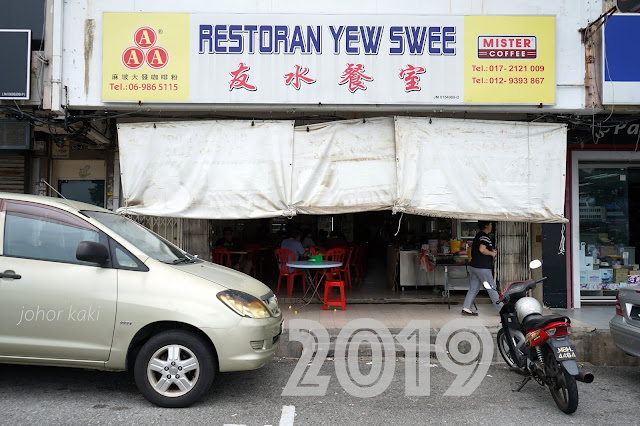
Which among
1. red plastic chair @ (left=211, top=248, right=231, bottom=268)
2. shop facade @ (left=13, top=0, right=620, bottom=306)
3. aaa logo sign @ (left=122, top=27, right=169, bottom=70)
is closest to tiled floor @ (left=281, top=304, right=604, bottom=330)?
shop facade @ (left=13, top=0, right=620, bottom=306)

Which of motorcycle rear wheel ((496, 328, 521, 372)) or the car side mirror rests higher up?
the car side mirror

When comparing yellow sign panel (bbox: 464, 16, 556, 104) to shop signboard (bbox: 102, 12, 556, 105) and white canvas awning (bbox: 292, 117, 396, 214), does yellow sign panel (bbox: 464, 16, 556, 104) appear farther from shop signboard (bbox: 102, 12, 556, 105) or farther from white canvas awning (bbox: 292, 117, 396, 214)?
white canvas awning (bbox: 292, 117, 396, 214)

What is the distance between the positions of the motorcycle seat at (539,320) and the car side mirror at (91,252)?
4182mm

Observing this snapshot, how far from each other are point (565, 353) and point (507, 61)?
450 cm

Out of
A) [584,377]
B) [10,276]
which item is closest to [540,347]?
[584,377]

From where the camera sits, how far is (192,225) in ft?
27.5

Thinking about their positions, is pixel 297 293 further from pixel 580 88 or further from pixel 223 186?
pixel 580 88

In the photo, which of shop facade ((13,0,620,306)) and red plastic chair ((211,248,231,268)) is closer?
shop facade ((13,0,620,306))

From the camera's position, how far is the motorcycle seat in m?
4.52

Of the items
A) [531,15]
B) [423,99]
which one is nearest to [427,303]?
[423,99]

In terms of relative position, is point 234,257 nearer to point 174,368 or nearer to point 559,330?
point 174,368

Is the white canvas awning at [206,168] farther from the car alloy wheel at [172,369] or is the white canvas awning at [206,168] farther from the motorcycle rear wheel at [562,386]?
the motorcycle rear wheel at [562,386]

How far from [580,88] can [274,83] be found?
4681mm

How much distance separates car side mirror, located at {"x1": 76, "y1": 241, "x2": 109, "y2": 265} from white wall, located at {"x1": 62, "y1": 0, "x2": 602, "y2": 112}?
337 cm
